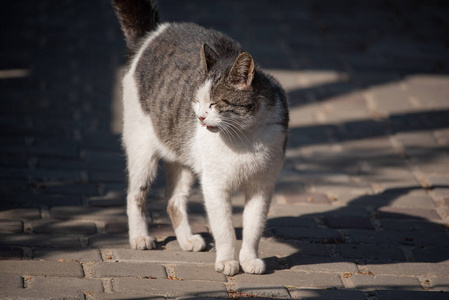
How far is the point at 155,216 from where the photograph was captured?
15.4 ft

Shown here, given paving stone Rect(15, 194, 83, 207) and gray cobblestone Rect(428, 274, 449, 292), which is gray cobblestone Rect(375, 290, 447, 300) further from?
paving stone Rect(15, 194, 83, 207)

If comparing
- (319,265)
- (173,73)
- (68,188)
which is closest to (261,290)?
(319,265)

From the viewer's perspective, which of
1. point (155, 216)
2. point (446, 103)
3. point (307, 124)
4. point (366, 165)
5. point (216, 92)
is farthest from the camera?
point (446, 103)

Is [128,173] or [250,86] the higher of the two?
[250,86]

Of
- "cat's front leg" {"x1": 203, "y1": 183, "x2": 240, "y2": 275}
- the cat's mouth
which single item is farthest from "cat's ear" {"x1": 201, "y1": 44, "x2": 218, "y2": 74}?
"cat's front leg" {"x1": 203, "y1": 183, "x2": 240, "y2": 275}

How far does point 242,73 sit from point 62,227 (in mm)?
1696

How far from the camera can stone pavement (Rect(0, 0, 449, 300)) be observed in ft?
12.1

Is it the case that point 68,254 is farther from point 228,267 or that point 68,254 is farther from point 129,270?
point 228,267

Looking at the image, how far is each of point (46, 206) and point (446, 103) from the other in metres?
4.81

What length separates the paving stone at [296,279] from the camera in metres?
3.64

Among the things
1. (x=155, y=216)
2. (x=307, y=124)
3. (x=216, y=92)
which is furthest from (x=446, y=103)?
(x=216, y=92)

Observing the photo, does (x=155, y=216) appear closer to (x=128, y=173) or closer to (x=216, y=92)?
(x=128, y=173)

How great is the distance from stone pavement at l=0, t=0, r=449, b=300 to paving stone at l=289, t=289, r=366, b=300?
1 cm

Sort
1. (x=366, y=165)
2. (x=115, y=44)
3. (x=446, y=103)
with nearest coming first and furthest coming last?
(x=366, y=165), (x=446, y=103), (x=115, y=44)
